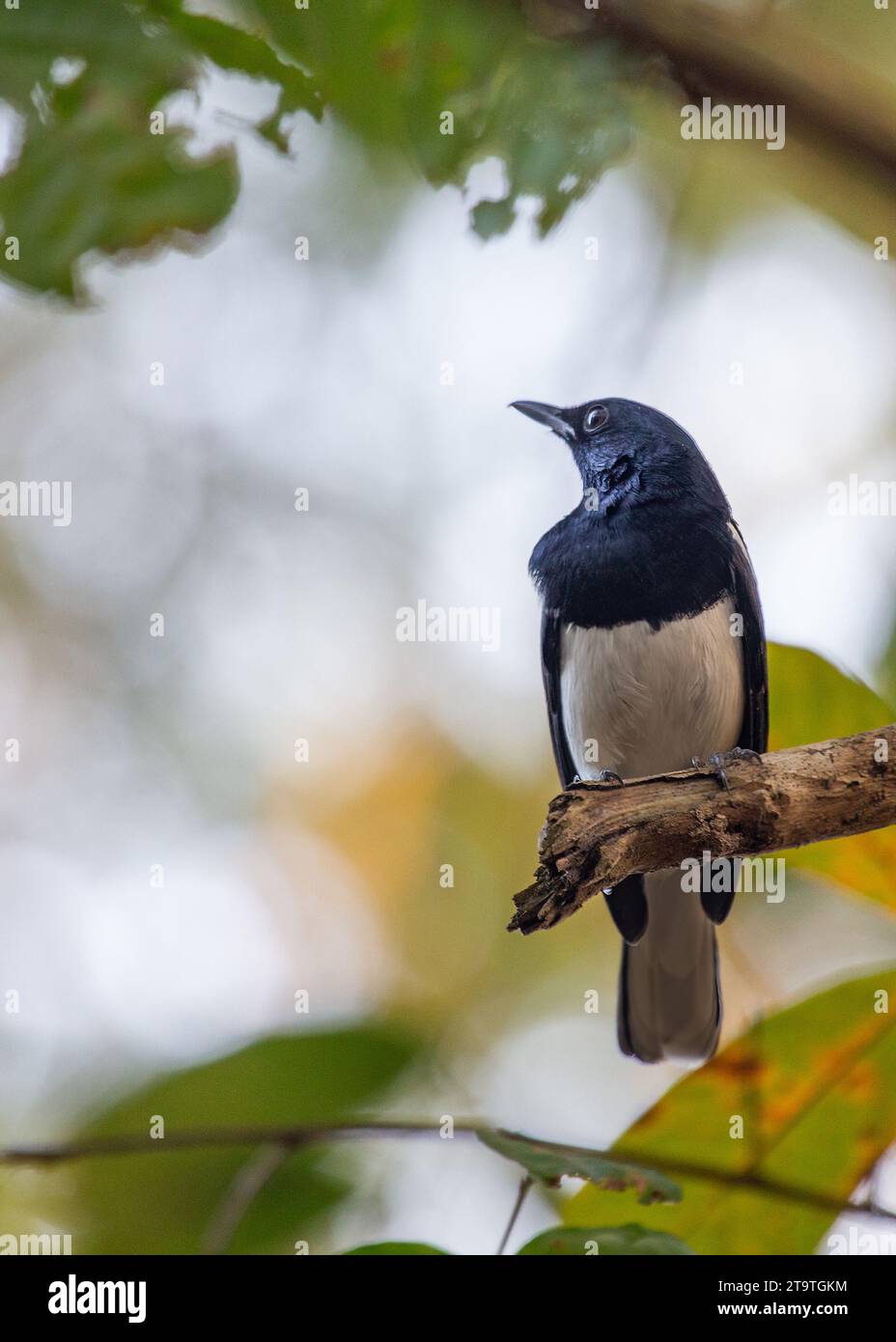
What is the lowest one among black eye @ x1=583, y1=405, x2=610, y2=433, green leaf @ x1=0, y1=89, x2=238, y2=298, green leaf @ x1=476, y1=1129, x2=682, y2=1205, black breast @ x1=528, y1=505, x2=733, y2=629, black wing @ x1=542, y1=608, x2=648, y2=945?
green leaf @ x1=476, y1=1129, x2=682, y2=1205

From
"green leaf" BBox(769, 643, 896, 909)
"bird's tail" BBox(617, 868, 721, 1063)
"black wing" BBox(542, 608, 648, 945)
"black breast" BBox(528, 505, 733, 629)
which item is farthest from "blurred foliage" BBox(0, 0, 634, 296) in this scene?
"bird's tail" BBox(617, 868, 721, 1063)

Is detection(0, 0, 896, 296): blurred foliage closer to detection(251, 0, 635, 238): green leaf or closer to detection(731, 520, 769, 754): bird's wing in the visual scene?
detection(251, 0, 635, 238): green leaf

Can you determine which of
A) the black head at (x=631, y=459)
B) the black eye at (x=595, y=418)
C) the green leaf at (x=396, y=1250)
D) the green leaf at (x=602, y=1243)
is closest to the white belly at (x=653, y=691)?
the black head at (x=631, y=459)

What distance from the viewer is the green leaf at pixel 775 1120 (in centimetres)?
304

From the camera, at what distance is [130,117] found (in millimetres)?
3488

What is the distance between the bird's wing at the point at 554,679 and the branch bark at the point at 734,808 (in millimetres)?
1438

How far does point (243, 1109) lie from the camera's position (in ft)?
10.8

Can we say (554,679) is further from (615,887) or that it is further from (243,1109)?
(243,1109)

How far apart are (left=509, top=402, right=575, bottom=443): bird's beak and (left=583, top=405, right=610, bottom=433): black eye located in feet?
0.26

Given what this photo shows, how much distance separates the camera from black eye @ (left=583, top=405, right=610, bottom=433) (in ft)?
15.4

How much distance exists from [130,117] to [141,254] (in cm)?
41

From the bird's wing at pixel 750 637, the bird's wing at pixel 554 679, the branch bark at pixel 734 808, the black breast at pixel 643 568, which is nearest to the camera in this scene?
the branch bark at pixel 734 808

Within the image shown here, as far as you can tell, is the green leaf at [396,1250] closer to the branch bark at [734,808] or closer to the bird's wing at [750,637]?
the branch bark at [734,808]
